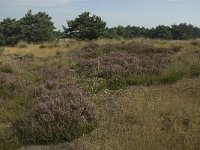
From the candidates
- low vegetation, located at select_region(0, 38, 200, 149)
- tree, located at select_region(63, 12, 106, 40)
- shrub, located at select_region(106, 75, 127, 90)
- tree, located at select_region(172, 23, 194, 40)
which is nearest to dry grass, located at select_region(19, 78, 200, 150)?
low vegetation, located at select_region(0, 38, 200, 149)

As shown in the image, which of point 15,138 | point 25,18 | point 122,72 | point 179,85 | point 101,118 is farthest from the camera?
point 25,18

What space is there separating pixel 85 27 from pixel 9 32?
9.62 meters

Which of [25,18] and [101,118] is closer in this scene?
[101,118]

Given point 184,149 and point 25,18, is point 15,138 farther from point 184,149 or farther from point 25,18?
point 25,18

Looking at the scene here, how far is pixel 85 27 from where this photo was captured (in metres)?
35.7

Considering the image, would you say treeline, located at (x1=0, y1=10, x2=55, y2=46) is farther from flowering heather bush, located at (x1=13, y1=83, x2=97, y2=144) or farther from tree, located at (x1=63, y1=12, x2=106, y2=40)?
flowering heather bush, located at (x1=13, y1=83, x2=97, y2=144)

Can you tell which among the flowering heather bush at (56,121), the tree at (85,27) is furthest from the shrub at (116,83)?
the tree at (85,27)

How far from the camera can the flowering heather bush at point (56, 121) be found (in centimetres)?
659

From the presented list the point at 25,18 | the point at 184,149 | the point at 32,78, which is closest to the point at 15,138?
the point at 184,149

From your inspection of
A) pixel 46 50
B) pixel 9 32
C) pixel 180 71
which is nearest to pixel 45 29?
pixel 9 32

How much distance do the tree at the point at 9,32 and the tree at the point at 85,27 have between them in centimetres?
557

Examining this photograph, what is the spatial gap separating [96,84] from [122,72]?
153cm

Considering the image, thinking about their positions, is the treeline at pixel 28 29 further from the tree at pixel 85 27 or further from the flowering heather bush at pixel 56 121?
the flowering heather bush at pixel 56 121

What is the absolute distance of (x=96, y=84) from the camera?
10.4m
